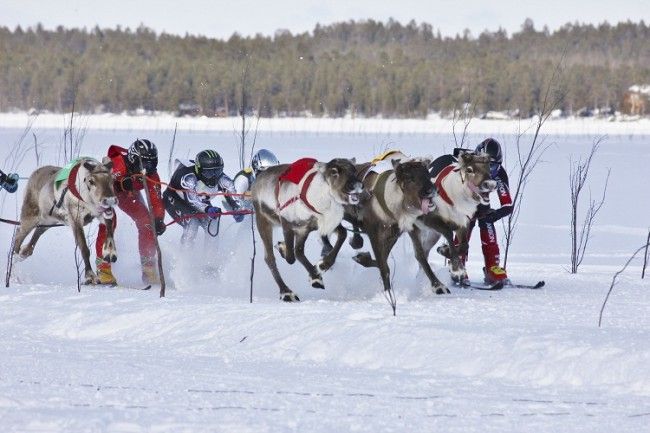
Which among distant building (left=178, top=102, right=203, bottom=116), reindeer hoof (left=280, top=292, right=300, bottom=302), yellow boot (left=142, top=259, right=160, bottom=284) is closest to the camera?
reindeer hoof (left=280, top=292, right=300, bottom=302)

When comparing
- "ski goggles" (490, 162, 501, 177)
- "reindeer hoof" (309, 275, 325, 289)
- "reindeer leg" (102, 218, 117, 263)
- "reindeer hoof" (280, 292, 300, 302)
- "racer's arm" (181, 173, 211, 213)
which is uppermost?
"ski goggles" (490, 162, 501, 177)

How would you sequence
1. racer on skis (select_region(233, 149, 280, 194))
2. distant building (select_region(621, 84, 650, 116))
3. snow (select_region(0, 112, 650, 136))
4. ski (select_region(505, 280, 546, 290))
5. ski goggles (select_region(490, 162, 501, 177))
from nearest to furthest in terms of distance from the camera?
ski goggles (select_region(490, 162, 501, 177)) → ski (select_region(505, 280, 546, 290)) → racer on skis (select_region(233, 149, 280, 194)) → snow (select_region(0, 112, 650, 136)) → distant building (select_region(621, 84, 650, 116))

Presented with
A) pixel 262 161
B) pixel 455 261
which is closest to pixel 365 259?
pixel 455 261

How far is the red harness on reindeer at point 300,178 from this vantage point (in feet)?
27.7

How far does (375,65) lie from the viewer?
118 m

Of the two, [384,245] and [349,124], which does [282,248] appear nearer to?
[384,245]

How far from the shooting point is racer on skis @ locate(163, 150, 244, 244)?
34.4ft

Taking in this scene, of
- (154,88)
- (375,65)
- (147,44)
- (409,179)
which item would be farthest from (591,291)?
(147,44)

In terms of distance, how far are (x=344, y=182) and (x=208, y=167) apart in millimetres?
2641

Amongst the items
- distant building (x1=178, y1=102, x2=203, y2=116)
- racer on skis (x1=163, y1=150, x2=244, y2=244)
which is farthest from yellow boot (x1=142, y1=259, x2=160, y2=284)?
distant building (x1=178, y1=102, x2=203, y2=116)

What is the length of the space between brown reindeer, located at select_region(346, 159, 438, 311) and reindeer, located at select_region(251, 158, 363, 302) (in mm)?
293

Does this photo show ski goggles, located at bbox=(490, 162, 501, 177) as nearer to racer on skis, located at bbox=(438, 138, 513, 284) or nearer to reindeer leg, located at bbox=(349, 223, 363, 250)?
racer on skis, located at bbox=(438, 138, 513, 284)

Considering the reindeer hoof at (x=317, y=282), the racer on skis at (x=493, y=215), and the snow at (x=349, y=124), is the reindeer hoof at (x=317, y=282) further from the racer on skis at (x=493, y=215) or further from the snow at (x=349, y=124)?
the snow at (x=349, y=124)

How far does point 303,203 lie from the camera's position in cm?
847
